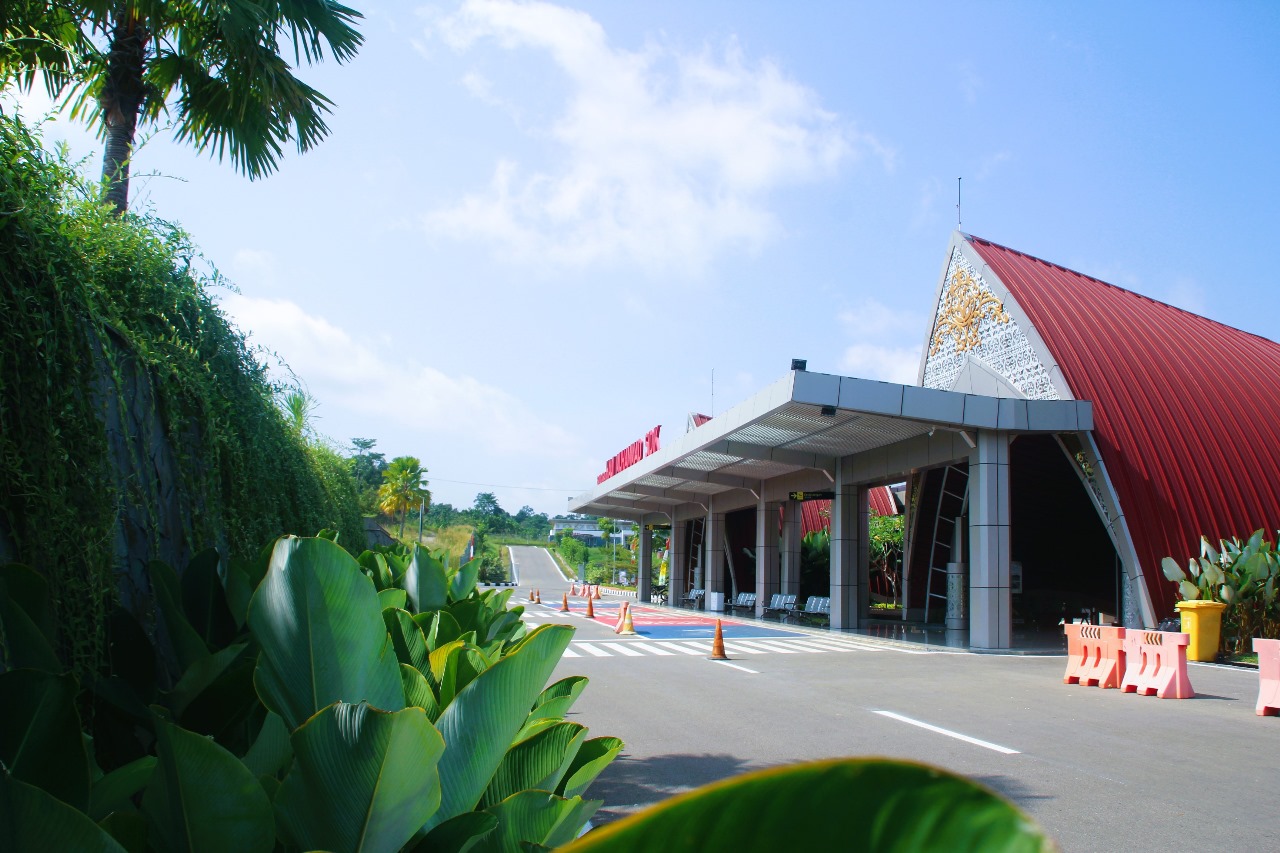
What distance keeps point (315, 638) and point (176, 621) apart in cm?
108

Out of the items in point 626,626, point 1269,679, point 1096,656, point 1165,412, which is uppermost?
point 1165,412

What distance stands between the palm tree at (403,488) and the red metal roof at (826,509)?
87.9 feet

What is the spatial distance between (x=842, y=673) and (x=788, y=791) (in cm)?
1432

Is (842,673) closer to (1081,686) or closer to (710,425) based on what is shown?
(1081,686)

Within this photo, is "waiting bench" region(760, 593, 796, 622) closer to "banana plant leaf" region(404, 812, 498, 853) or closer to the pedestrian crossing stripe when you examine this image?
the pedestrian crossing stripe

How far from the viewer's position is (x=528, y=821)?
4.08ft

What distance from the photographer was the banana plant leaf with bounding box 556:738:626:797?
167 cm

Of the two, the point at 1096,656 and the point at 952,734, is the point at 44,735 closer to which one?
the point at 952,734

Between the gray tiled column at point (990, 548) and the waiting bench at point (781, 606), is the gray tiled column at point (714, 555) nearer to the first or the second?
the waiting bench at point (781, 606)

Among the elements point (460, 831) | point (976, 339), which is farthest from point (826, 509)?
point (460, 831)

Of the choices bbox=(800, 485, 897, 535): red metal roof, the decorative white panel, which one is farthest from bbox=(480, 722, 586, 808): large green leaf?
bbox=(800, 485, 897, 535): red metal roof

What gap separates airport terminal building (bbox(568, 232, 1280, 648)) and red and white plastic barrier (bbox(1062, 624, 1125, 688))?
5.64m

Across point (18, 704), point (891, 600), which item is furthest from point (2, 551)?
point (891, 600)

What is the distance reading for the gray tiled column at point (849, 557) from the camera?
25.1 m
